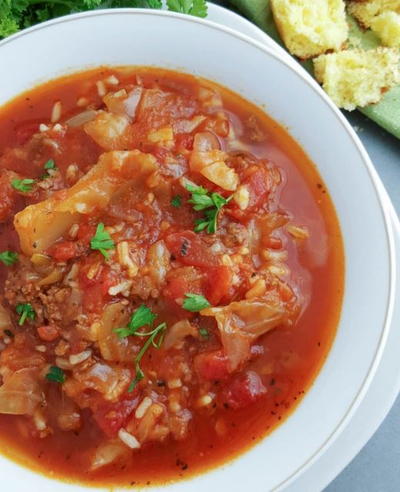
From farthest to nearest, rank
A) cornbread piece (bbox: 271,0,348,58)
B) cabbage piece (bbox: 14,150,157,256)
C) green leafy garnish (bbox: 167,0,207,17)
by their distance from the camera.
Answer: cornbread piece (bbox: 271,0,348,58) < green leafy garnish (bbox: 167,0,207,17) < cabbage piece (bbox: 14,150,157,256)

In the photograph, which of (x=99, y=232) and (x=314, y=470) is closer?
(x=99, y=232)

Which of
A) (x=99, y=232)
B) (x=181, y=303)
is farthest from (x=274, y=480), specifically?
(x=99, y=232)

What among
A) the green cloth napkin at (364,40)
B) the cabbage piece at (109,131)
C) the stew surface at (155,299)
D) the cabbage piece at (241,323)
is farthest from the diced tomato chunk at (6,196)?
the green cloth napkin at (364,40)

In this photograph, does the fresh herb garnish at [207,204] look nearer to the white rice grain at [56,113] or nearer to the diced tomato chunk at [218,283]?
the diced tomato chunk at [218,283]

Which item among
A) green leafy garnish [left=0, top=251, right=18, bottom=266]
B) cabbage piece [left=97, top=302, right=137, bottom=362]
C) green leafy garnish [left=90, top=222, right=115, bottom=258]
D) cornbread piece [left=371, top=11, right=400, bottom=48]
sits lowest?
green leafy garnish [left=0, top=251, right=18, bottom=266]

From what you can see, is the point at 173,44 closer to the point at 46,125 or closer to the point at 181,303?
the point at 46,125

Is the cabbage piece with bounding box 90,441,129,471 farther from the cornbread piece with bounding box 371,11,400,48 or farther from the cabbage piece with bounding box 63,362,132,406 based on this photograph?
the cornbread piece with bounding box 371,11,400,48

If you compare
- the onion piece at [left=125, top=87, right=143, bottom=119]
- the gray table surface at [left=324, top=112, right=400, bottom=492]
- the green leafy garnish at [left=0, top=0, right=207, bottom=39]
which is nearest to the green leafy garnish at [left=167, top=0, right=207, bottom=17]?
the green leafy garnish at [left=0, top=0, right=207, bottom=39]
